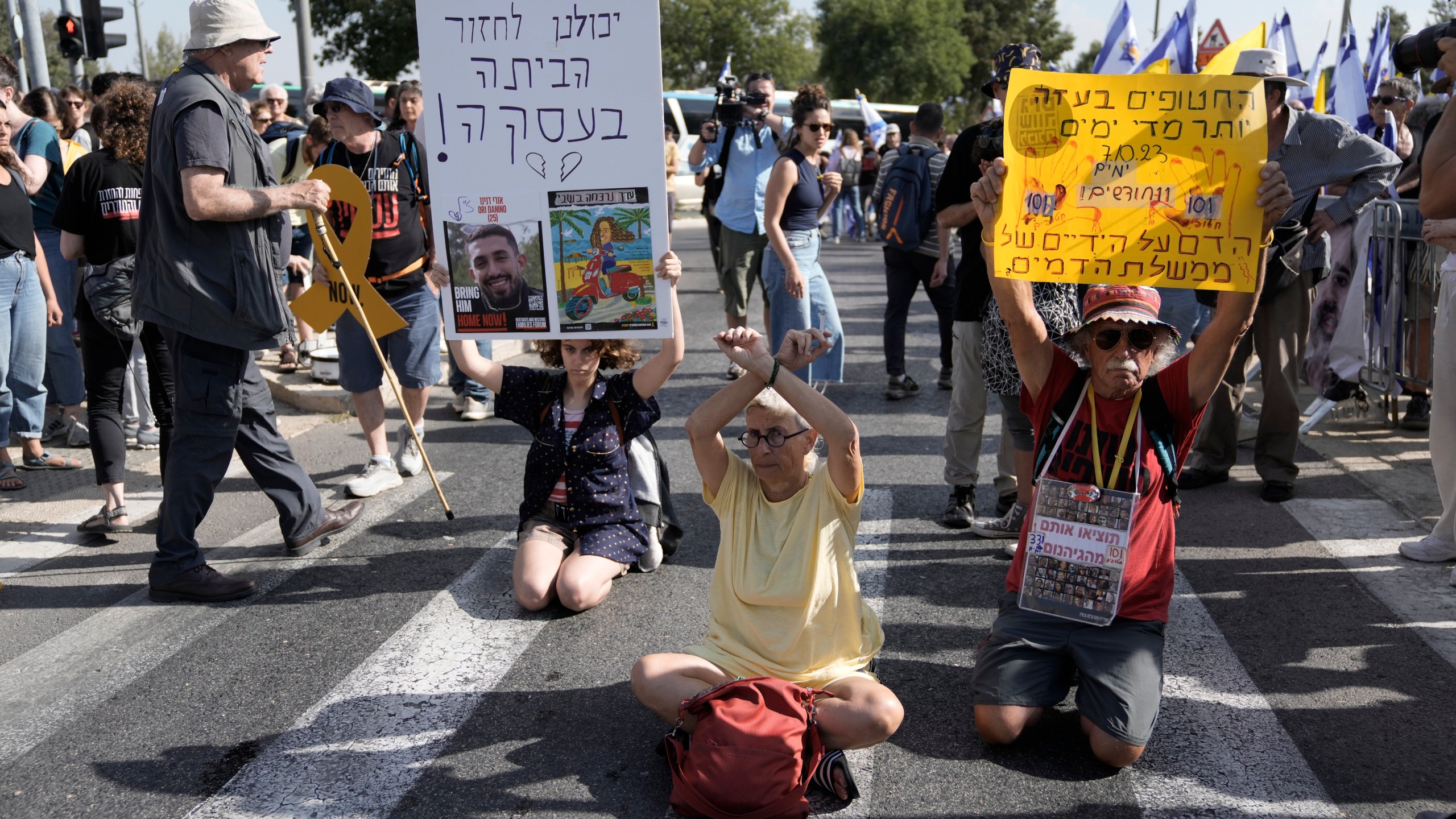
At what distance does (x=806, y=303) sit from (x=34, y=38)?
28.1 feet

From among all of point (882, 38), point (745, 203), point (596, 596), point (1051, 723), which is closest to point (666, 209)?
point (596, 596)

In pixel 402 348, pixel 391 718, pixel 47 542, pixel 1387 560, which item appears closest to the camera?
pixel 391 718

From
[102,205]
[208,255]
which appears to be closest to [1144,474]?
[208,255]

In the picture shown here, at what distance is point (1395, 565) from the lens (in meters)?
4.84

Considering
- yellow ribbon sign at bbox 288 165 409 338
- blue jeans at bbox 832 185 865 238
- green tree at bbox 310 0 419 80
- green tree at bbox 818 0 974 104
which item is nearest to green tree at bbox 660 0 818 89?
green tree at bbox 818 0 974 104

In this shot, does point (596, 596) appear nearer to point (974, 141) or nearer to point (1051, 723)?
point (1051, 723)

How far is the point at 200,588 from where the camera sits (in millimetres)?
4551

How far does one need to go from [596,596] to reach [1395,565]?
344 centimetres

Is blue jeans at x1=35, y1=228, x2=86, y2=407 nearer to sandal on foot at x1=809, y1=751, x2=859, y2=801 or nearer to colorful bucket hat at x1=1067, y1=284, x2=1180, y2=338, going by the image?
sandal on foot at x1=809, y1=751, x2=859, y2=801

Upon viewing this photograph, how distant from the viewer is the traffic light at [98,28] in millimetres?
11617

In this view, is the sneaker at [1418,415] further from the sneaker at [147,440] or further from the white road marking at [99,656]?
the sneaker at [147,440]

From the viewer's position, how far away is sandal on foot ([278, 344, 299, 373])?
352 inches

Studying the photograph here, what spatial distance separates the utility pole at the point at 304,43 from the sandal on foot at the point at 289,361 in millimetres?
6079

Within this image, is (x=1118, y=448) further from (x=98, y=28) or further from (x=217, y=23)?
(x=98, y=28)
